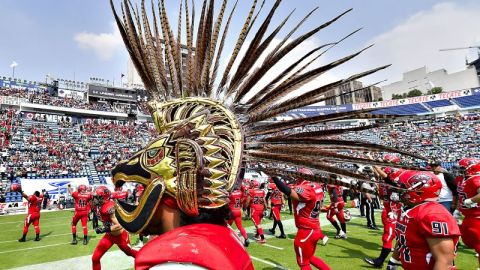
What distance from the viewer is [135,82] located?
6053 cm

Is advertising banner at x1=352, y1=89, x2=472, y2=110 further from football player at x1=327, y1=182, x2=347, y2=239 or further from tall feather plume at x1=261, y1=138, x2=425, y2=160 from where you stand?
tall feather plume at x1=261, y1=138, x2=425, y2=160

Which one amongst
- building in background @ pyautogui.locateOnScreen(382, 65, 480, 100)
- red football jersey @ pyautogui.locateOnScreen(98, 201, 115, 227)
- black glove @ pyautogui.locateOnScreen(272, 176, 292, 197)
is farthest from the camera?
building in background @ pyautogui.locateOnScreen(382, 65, 480, 100)

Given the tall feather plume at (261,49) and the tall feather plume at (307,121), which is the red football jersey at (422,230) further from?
the tall feather plume at (261,49)

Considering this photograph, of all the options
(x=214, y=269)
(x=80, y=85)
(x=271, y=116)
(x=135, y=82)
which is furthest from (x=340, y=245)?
(x=135, y=82)

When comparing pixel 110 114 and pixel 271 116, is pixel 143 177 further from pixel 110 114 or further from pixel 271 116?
pixel 110 114

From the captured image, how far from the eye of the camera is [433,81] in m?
68.5

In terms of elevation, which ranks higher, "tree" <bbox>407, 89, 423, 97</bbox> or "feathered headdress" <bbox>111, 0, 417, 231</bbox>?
"tree" <bbox>407, 89, 423, 97</bbox>

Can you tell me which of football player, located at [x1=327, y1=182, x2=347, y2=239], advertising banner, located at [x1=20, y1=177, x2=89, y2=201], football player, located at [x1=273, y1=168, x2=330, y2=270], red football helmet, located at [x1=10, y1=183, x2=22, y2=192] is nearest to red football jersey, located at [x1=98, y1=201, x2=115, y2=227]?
football player, located at [x1=273, y1=168, x2=330, y2=270]

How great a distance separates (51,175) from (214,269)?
29.7 m

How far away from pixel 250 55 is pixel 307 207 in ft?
15.7

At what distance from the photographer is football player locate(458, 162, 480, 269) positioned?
231 inches

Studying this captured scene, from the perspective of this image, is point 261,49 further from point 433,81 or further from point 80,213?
point 433,81

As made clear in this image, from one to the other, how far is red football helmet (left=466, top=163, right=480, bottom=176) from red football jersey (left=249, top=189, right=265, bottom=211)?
6409 mm

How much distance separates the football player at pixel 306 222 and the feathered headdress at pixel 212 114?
332cm
